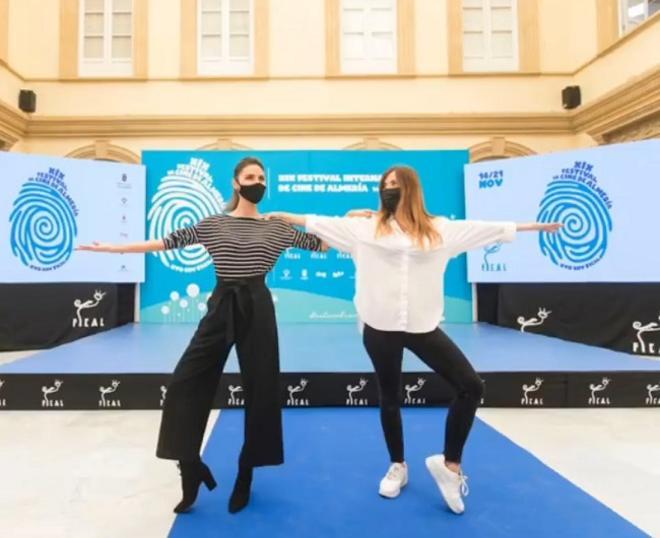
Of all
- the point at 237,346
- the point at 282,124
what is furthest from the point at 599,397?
the point at 282,124

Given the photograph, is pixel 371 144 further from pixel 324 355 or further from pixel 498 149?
pixel 324 355

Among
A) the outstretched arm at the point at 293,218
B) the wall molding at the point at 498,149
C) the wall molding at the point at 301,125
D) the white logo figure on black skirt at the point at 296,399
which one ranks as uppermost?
the wall molding at the point at 301,125

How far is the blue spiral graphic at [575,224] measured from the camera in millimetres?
4953

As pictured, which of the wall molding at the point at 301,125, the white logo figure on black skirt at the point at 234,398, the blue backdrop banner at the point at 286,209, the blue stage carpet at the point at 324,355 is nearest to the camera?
the white logo figure on black skirt at the point at 234,398

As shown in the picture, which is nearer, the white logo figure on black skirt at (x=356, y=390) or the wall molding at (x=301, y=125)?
the white logo figure on black skirt at (x=356, y=390)

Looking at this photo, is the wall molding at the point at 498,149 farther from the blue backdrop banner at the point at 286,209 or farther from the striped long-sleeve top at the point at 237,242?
the striped long-sleeve top at the point at 237,242

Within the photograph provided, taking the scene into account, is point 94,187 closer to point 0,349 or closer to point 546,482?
point 0,349

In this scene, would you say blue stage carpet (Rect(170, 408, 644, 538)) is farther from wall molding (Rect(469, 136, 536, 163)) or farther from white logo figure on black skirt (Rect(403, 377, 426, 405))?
wall molding (Rect(469, 136, 536, 163))

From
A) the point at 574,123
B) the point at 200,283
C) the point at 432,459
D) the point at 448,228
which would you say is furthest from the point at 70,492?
the point at 574,123

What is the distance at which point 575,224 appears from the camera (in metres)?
5.07

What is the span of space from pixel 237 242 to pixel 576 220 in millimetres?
4421

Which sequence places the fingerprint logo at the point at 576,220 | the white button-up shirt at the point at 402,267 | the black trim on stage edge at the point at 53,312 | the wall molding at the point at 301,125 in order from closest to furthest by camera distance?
the white button-up shirt at the point at 402,267, the fingerprint logo at the point at 576,220, the black trim on stage edge at the point at 53,312, the wall molding at the point at 301,125

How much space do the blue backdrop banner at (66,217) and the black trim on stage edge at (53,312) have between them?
1.11 ft

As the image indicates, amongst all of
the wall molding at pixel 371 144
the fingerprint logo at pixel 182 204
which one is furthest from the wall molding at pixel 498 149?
the fingerprint logo at pixel 182 204
